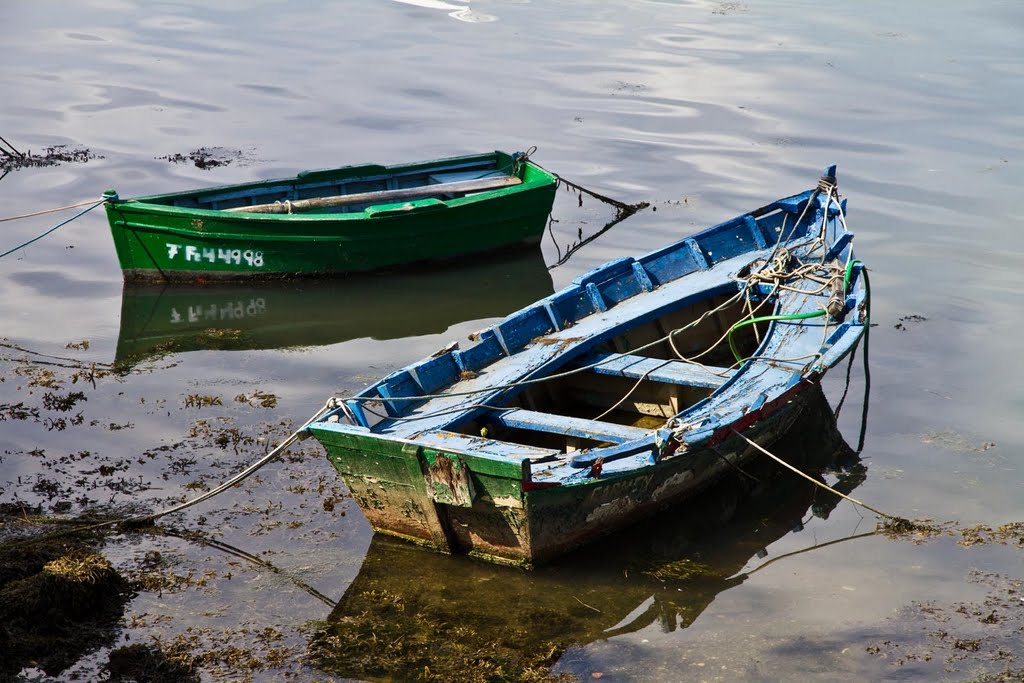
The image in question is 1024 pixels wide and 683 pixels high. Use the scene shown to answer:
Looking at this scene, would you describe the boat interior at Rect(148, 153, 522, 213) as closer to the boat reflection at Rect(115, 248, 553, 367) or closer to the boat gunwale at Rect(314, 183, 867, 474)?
the boat reflection at Rect(115, 248, 553, 367)

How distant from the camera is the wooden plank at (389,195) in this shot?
1446 centimetres

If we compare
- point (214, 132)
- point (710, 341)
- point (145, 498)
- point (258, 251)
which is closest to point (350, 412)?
point (145, 498)

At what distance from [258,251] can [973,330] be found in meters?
8.54

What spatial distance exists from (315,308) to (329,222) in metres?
1.05

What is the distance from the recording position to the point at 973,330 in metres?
13.7

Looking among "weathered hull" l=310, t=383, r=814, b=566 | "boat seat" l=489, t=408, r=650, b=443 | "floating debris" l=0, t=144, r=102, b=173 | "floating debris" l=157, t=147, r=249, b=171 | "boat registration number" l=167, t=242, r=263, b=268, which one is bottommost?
"weathered hull" l=310, t=383, r=814, b=566

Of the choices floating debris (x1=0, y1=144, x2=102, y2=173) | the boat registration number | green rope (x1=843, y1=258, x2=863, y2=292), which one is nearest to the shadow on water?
green rope (x1=843, y1=258, x2=863, y2=292)

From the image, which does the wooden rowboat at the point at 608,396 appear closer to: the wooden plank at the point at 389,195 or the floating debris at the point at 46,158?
the wooden plank at the point at 389,195

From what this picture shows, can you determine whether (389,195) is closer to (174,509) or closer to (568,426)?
(568,426)

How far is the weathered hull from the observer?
812 cm

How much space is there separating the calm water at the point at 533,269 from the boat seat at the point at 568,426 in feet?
3.17

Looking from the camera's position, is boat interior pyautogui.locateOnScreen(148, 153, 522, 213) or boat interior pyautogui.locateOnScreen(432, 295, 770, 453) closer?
boat interior pyautogui.locateOnScreen(432, 295, 770, 453)

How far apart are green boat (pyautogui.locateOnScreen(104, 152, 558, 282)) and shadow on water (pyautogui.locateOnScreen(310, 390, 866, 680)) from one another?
20.1ft

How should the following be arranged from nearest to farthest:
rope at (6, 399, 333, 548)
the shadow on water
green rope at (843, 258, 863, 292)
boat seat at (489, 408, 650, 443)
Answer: the shadow on water
rope at (6, 399, 333, 548)
boat seat at (489, 408, 650, 443)
green rope at (843, 258, 863, 292)
